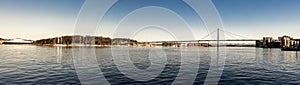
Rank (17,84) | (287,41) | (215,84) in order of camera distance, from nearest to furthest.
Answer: (17,84)
(215,84)
(287,41)

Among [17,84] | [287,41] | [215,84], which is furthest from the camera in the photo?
[287,41]

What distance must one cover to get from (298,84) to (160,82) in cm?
1345

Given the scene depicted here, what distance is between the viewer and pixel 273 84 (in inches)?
904

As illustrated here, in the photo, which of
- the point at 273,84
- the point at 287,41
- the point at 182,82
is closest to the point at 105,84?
the point at 182,82

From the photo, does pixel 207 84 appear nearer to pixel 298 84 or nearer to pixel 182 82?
pixel 182 82

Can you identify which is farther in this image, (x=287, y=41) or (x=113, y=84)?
(x=287, y=41)

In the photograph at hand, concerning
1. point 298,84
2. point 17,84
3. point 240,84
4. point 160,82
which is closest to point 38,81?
point 17,84

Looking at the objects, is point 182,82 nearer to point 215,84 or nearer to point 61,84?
point 215,84

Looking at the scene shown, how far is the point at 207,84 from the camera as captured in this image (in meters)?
22.0

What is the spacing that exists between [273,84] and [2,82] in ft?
83.9

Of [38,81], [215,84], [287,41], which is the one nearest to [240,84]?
[215,84]

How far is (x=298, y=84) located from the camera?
22.9 m

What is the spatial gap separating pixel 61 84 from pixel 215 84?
1415cm

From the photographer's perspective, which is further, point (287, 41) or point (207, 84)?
point (287, 41)
